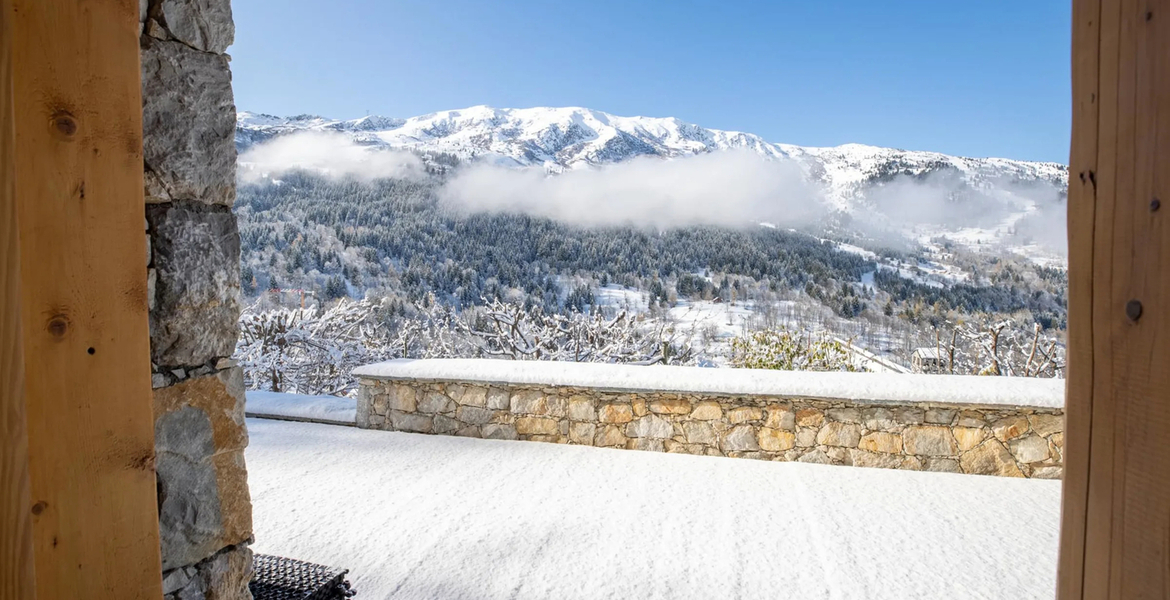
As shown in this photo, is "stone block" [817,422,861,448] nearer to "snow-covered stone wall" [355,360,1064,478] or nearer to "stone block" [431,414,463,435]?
"snow-covered stone wall" [355,360,1064,478]

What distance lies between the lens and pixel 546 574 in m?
2.34

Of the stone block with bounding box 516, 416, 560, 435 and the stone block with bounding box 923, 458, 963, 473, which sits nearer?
the stone block with bounding box 923, 458, 963, 473

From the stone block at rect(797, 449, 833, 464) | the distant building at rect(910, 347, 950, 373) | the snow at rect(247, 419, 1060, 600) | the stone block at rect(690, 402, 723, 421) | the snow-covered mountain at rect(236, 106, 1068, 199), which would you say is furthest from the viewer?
the snow-covered mountain at rect(236, 106, 1068, 199)

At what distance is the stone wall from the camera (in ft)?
3.75

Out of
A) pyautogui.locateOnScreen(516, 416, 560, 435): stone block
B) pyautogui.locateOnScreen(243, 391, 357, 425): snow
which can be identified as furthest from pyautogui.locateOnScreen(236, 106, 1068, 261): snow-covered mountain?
pyautogui.locateOnScreen(516, 416, 560, 435): stone block

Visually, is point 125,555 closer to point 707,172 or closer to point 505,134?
point 707,172

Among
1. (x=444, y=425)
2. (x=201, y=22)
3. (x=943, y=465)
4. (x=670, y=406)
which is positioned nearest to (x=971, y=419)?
(x=943, y=465)

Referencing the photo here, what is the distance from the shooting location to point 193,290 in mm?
1197

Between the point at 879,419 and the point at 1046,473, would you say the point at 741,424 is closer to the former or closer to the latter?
the point at 879,419

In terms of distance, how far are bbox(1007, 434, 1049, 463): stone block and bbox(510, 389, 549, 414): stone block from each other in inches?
119

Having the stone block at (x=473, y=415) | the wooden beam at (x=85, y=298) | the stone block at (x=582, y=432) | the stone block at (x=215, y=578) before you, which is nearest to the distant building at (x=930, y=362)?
the stone block at (x=582, y=432)

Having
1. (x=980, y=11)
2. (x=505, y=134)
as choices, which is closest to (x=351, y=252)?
(x=980, y=11)

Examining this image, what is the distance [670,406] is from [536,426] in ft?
3.32

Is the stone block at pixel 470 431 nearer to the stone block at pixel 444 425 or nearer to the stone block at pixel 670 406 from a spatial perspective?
the stone block at pixel 444 425
